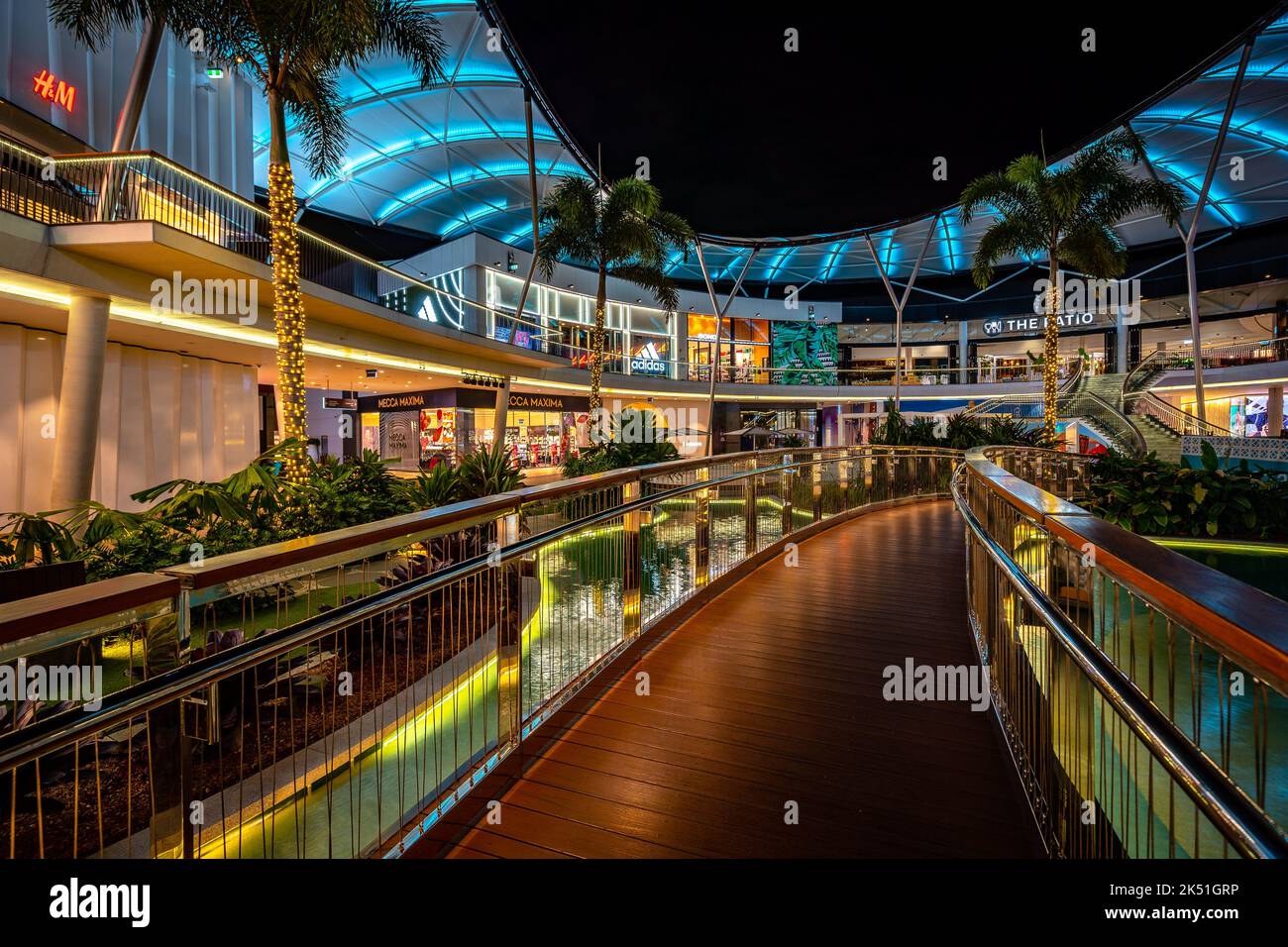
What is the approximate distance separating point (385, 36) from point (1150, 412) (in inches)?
1086

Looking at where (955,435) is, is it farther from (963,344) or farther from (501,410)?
(963,344)

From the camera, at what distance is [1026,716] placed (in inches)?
112

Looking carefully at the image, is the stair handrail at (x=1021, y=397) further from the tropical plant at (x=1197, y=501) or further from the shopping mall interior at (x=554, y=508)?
the tropical plant at (x=1197, y=501)

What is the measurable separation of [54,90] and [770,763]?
2089cm

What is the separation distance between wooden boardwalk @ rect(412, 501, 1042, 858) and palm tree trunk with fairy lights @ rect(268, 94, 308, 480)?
27.2ft

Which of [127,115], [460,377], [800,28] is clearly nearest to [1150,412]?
[800,28]

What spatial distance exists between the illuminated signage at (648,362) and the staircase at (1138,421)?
18344mm

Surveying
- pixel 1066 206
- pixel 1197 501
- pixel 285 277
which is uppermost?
pixel 1066 206

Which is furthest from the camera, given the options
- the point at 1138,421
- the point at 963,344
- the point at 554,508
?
the point at 963,344

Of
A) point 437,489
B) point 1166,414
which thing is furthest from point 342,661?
point 1166,414

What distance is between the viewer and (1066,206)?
1769 centimetres

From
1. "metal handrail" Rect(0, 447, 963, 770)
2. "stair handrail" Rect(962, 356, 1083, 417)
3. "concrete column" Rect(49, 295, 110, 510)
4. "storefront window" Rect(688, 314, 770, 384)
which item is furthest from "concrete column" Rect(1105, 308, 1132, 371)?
"concrete column" Rect(49, 295, 110, 510)

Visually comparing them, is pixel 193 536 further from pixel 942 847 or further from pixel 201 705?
pixel 942 847

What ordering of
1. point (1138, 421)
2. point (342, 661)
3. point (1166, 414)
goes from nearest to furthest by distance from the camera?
point (342, 661), point (1138, 421), point (1166, 414)
